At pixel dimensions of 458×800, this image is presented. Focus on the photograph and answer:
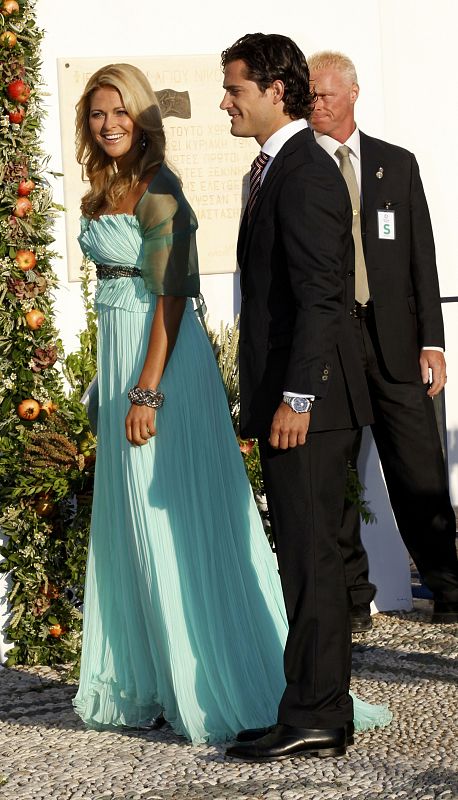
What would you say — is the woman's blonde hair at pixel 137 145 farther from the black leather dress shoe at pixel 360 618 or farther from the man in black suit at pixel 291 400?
the black leather dress shoe at pixel 360 618

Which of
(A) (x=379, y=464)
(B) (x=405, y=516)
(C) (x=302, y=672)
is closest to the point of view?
(C) (x=302, y=672)

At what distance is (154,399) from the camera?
422cm

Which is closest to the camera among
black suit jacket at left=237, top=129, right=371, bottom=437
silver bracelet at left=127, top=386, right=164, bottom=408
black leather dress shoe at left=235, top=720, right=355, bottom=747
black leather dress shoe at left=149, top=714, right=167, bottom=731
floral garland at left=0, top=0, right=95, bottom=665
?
black suit jacket at left=237, top=129, right=371, bottom=437

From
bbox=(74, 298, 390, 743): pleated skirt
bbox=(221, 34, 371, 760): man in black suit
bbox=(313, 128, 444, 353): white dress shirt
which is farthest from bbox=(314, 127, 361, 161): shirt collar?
bbox=(221, 34, 371, 760): man in black suit

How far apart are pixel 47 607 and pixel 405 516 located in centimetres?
149

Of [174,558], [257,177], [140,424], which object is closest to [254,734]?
[174,558]

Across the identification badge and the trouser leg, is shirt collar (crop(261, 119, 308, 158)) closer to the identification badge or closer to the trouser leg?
the trouser leg

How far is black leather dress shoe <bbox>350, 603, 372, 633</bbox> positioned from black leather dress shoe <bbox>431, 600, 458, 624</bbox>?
28cm

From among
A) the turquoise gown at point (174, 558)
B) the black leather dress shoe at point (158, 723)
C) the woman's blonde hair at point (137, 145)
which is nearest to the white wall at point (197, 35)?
the woman's blonde hair at point (137, 145)

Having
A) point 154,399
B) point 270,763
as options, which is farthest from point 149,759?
point 154,399

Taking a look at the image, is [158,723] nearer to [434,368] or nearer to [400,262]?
[434,368]

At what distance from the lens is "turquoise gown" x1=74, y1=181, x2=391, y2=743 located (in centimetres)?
429

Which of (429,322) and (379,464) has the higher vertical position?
(429,322)

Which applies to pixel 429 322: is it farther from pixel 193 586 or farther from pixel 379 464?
pixel 193 586
